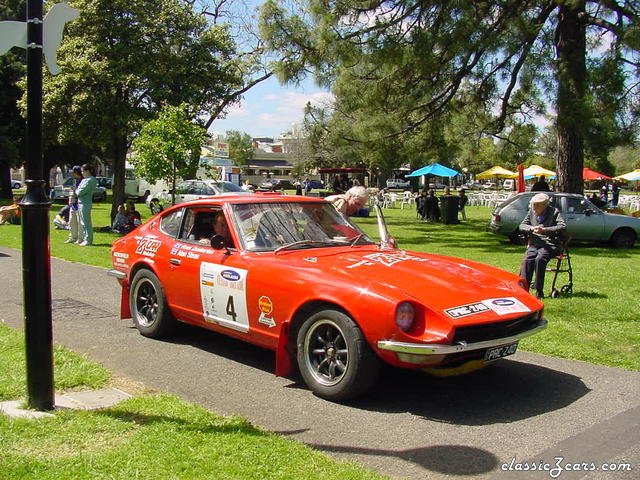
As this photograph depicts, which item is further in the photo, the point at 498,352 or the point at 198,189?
the point at 198,189

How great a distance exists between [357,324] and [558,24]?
1579cm

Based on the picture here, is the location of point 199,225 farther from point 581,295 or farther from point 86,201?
point 86,201

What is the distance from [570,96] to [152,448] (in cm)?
1450

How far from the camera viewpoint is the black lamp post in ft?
13.6

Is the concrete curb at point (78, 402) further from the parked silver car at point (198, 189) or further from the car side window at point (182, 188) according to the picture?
the car side window at point (182, 188)

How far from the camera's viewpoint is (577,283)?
1055 centimetres

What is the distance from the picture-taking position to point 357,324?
15.2 feet

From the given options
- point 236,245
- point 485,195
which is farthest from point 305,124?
point 236,245

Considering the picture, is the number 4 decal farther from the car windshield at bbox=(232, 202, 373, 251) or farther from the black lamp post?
the black lamp post

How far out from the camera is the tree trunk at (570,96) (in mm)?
15367

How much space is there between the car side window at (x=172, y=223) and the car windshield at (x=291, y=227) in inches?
36.6

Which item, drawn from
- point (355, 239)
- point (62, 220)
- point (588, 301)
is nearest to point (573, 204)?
point (588, 301)

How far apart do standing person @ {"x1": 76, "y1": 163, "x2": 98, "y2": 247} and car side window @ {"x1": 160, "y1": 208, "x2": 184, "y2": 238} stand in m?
8.75

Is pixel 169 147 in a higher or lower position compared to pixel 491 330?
higher
